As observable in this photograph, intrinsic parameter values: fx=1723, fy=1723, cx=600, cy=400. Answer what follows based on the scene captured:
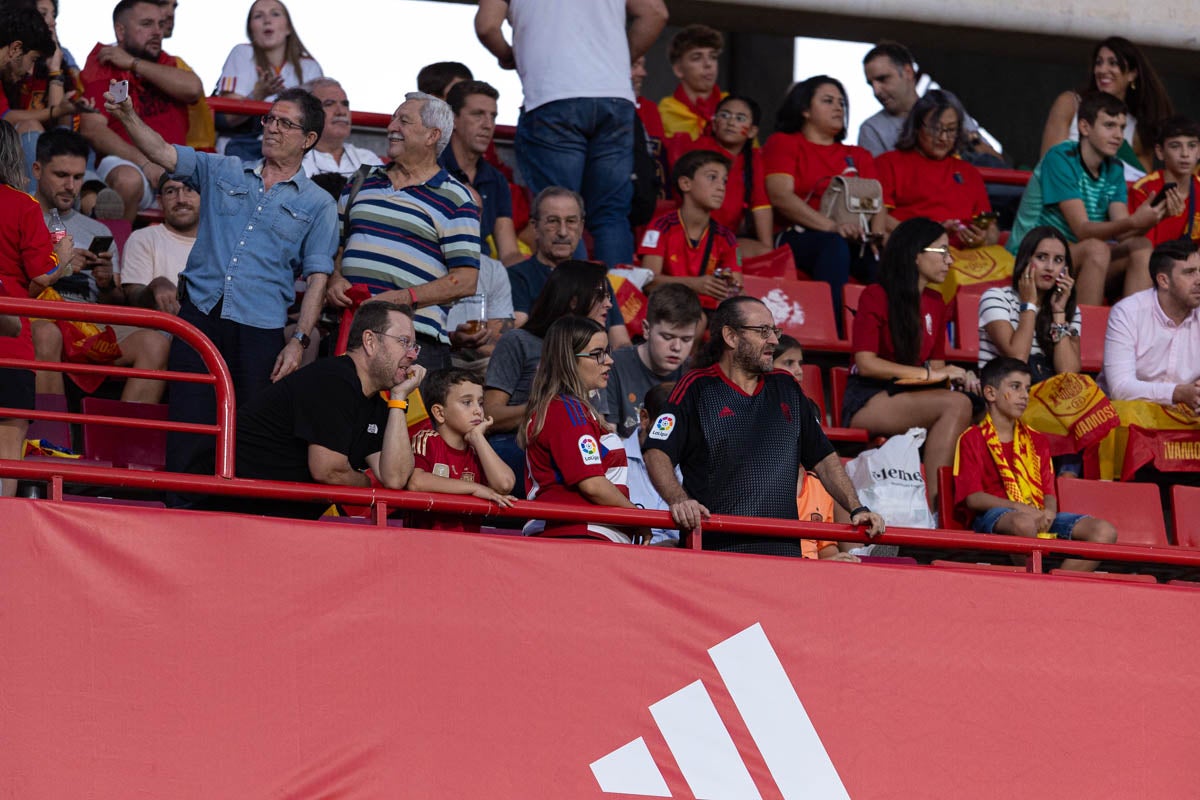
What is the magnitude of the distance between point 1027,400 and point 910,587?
6.21ft

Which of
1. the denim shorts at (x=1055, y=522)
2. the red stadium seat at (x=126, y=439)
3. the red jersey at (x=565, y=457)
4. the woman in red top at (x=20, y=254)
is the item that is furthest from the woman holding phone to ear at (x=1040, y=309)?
the woman in red top at (x=20, y=254)

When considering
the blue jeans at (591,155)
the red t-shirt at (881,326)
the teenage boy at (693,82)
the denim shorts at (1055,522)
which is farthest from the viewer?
the teenage boy at (693,82)

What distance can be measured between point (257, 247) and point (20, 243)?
0.91m

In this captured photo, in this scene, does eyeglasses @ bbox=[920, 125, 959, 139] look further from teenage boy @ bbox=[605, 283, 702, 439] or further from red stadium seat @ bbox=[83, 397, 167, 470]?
red stadium seat @ bbox=[83, 397, 167, 470]

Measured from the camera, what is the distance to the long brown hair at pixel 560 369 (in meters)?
5.93

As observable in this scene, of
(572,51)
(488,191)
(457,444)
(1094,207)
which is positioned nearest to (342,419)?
(457,444)

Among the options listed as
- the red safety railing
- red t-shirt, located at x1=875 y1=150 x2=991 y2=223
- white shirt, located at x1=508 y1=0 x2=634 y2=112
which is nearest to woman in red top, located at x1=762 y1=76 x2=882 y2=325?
red t-shirt, located at x1=875 y1=150 x2=991 y2=223

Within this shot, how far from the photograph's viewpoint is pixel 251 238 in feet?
22.2

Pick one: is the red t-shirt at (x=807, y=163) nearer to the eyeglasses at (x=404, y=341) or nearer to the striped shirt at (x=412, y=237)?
the striped shirt at (x=412, y=237)

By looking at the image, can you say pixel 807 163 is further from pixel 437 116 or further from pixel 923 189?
pixel 437 116

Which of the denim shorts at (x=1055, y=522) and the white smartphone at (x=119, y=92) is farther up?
the white smartphone at (x=119, y=92)

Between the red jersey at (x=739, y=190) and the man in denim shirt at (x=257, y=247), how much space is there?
3.13m

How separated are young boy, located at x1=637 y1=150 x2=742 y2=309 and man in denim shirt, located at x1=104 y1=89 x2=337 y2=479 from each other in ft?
7.42

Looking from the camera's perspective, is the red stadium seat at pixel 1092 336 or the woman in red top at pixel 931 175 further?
the woman in red top at pixel 931 175
